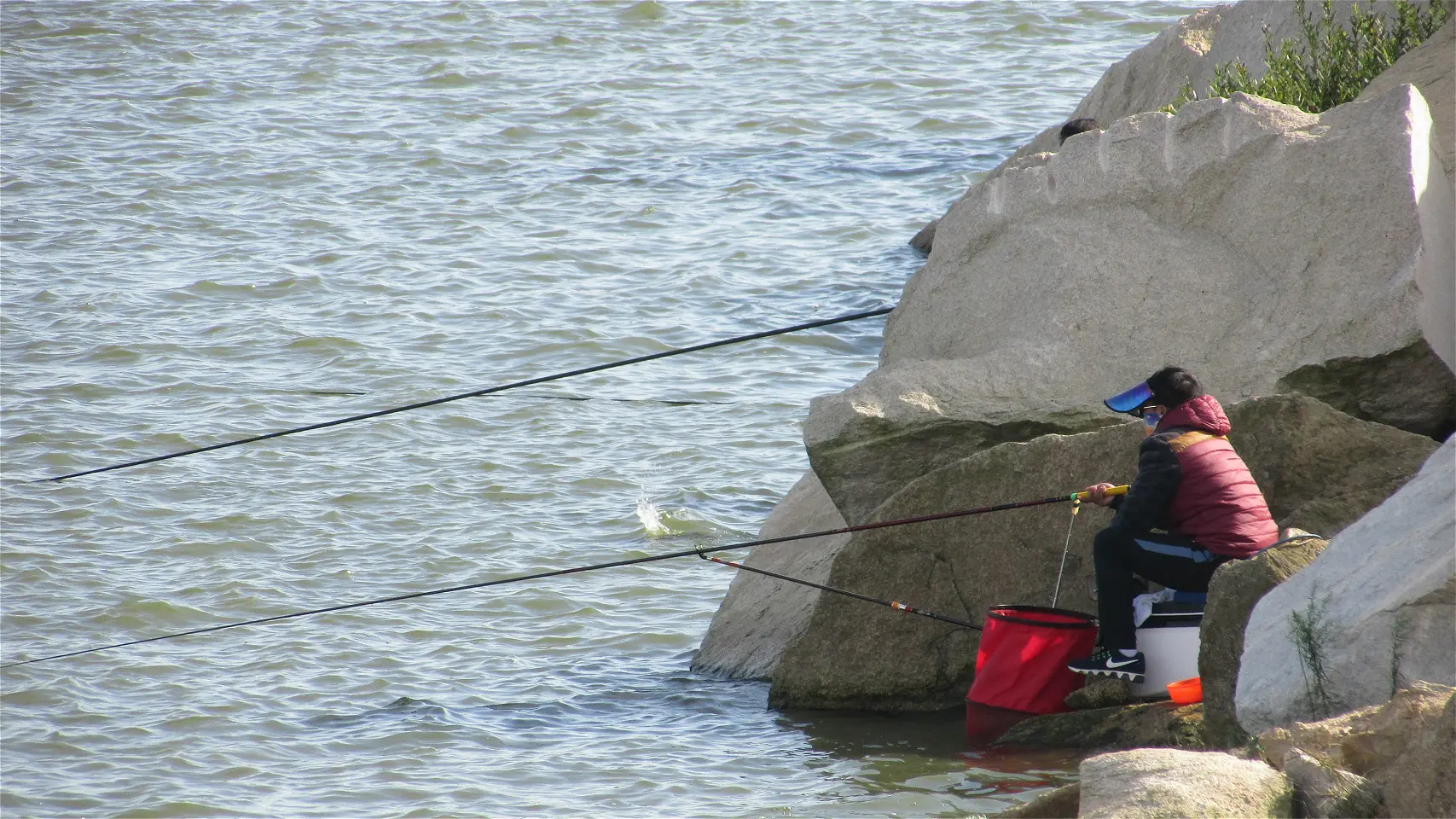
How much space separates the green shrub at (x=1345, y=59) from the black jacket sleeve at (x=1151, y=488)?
10.7 feet

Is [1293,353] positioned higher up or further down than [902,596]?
higher up

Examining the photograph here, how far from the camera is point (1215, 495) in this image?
223 inches

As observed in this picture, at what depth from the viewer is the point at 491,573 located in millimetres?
9102

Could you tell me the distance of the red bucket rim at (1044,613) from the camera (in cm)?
588

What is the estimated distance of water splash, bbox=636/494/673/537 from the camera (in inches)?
383

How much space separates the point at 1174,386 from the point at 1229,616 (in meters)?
0.96

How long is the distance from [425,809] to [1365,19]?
20.2 ft

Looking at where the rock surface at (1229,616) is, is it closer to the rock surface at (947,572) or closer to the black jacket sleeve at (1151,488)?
the black jacket sleeve at (1151,488)

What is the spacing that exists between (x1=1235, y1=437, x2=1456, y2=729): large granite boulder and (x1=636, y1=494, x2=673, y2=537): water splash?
207 inches

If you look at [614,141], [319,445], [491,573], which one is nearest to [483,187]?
[614,141]

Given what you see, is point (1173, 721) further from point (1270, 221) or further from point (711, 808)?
point (1270, 221)

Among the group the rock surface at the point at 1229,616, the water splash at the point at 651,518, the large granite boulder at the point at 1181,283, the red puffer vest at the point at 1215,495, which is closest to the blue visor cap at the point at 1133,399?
the red puffer vest at the point at 1215,495

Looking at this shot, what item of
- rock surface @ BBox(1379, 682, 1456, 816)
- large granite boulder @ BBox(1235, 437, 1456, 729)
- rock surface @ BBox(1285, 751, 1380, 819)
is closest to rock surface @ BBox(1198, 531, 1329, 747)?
large granite boulder @ BBox(1235, 437, 1456, 729)

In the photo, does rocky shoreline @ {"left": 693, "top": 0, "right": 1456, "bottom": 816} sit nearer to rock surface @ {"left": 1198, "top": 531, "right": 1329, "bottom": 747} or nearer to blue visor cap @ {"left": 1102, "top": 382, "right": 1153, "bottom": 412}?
rock surface @ {"left": 1198, "top": 531, "right": 1329, "bottom": 747}
